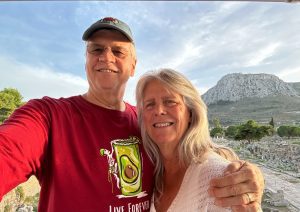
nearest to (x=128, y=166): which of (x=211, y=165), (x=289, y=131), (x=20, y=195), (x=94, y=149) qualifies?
(x=94, y=149)

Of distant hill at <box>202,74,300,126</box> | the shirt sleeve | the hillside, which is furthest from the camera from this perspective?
distant hill at <box>202,74,300,126</box>

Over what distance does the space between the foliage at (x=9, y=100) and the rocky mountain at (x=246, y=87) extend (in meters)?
23.1

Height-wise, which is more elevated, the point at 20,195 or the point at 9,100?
the point at 9,100

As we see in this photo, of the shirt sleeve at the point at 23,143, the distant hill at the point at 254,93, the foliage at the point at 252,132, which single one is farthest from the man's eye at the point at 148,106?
the distant hill at the point at 254,93

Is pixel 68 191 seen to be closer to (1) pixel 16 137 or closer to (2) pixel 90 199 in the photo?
(2) pixel 90 199

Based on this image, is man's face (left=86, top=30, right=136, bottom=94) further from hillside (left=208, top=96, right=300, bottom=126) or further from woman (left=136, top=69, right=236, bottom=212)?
hillside (left=208, top=96, right=300, bottom=126)

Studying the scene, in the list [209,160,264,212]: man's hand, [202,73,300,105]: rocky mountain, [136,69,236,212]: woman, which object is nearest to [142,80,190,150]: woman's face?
[136,69,236,212]: woman

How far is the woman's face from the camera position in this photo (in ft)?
2.75

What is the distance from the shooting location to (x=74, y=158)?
67cm

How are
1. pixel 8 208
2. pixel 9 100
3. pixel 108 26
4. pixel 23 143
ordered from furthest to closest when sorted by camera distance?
1. pixel 9 100
2. pixel 8 208
3. pixel 108 26
4. pixel 23 143

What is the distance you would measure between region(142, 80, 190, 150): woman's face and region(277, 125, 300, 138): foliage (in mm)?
12673

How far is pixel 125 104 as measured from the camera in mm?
916

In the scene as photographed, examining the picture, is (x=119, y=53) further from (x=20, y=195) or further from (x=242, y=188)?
(x=20, y=195)

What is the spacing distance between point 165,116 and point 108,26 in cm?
28
